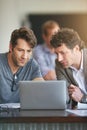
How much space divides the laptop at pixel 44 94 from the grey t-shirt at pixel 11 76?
48cm

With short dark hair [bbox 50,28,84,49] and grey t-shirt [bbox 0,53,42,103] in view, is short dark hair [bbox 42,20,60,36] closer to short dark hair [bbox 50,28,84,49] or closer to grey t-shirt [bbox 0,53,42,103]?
short dark hair [bbox 50,28,84,49]

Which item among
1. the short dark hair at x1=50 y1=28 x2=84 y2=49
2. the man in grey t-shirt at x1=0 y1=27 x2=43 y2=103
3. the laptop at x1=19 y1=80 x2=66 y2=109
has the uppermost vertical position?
the short dark hair at x1=50 y1=28 x2=84 y2=49

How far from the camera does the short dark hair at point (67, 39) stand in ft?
9.84

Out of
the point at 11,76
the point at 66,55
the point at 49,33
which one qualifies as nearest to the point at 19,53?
the point at 11,76

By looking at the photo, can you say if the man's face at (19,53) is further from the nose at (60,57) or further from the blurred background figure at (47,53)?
the nose at (60,57)

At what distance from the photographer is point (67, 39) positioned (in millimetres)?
3031

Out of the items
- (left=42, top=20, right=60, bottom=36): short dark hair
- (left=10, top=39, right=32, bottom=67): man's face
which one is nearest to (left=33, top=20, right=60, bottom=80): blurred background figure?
(left=42, top=20, right=60, bottom=36): short dark hair

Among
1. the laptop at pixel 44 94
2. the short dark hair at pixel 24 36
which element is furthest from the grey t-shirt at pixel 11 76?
the laptop at pixel 44 94

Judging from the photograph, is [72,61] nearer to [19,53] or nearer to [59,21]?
[59,21]

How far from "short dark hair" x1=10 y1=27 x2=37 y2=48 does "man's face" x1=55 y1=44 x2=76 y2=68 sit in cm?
25

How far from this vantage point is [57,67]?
119 inches

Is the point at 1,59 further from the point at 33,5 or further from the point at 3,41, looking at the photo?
the point at 33,5

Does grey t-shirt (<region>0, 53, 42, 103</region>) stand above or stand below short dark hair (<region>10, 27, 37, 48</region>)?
below

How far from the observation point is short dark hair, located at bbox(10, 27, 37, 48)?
2996mm
